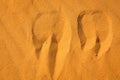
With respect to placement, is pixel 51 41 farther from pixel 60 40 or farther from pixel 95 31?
pixel 95 31

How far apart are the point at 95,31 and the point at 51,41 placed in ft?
0.60

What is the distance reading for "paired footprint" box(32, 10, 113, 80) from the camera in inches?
37.2

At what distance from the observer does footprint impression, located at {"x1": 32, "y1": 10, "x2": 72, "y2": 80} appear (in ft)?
3.08

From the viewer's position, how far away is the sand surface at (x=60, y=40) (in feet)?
3.08

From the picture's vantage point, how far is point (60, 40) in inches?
38.2

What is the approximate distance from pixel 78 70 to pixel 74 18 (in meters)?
0.21

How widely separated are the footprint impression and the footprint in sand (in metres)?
0.06

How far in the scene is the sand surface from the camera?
939 mm

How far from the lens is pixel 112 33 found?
0.98m

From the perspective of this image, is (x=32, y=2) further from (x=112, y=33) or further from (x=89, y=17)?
(x=112, y=33)

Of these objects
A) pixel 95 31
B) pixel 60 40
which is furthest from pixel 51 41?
pixel 95 31

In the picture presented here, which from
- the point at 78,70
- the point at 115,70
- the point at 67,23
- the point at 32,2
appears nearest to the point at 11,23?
the point at 32,2

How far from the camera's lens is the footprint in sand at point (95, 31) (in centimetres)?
96

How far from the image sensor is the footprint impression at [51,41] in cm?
94
